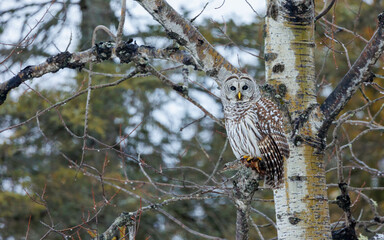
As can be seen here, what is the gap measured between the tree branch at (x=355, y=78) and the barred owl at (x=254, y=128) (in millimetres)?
346

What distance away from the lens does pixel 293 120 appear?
3.86 metres

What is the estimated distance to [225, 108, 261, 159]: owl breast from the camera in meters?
4.09

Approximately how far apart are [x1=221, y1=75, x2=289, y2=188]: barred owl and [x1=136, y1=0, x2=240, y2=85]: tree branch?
7.1 inches

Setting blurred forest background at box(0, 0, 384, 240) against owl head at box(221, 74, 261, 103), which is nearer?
owl head at box(221, 74, 261, 103)

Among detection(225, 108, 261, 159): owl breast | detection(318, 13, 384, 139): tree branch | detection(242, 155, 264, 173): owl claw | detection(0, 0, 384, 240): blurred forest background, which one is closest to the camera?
detection(318, 13, 384, 139): tree branch

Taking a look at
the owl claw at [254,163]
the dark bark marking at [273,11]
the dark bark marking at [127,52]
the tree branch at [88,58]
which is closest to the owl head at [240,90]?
the tree branch at [88,58]

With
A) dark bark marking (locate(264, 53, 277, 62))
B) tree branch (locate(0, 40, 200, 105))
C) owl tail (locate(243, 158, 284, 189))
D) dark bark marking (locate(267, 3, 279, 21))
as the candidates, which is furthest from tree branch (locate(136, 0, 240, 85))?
owl tail (locate(243, 158, 284, 189))

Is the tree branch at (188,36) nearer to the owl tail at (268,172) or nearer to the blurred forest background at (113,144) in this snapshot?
the owl tail at (268,172)

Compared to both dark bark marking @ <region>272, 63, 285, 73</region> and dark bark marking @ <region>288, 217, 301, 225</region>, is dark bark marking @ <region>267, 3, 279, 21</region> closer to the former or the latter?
dark bark marking @ <region>272, 63, 285, 73</region>

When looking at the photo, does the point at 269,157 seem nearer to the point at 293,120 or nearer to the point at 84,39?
the point at 293,120

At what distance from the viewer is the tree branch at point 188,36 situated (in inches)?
140

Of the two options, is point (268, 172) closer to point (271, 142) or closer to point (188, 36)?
point (271, 142)

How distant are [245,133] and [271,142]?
1.01 ft

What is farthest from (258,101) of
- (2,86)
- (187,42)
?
(2,86)
